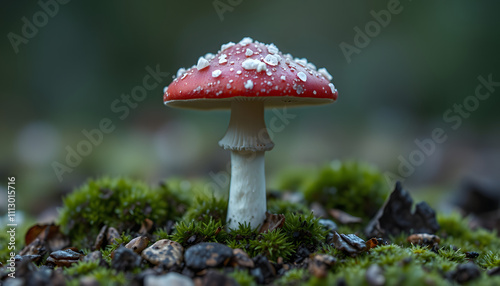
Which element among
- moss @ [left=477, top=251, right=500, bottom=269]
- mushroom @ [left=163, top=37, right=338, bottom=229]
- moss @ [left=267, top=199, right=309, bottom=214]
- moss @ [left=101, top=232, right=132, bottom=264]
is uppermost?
mushroom @ [left=163, top=37, right=338, bottom=229]

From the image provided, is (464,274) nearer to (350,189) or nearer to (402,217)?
(402,217)

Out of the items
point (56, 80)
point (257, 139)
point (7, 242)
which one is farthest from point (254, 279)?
point (56, 80)

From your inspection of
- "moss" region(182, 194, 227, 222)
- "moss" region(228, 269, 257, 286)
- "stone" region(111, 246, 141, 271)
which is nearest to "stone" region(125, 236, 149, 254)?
"stone" region(111, 246, 141, 271)

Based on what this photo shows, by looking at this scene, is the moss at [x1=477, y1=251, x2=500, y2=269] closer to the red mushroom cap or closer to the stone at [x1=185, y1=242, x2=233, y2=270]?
the red mushroom cap

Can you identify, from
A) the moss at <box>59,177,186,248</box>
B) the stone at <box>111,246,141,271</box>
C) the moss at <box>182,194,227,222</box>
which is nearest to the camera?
the stone at <box>111,246,141,271</box>

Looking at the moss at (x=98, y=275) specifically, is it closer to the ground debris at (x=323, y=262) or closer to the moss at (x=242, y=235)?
the moss at (x=242, y=235)

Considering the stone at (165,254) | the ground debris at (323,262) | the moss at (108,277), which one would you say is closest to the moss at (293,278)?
the ground debris at (323,262)
